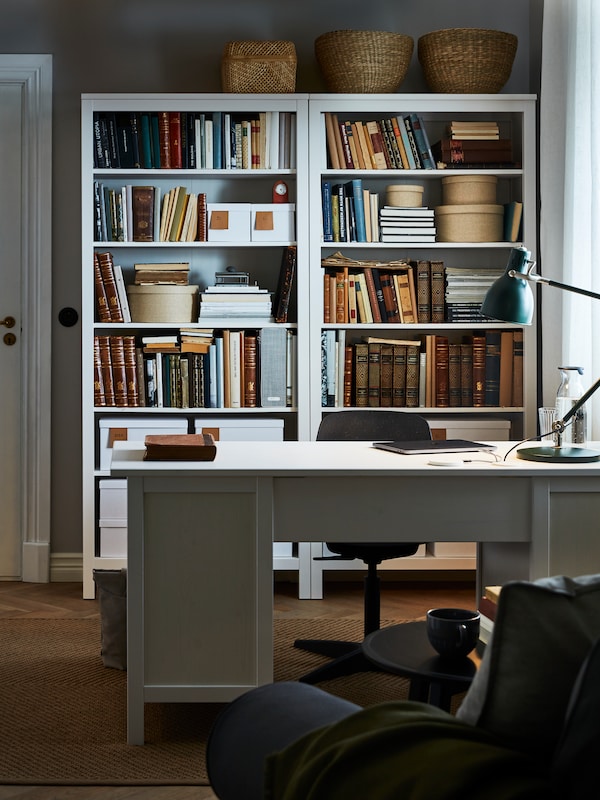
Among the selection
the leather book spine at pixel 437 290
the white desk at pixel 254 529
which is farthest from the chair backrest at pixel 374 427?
the leather book spine at pixel 437 290

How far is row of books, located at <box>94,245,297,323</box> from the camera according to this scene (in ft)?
13.3

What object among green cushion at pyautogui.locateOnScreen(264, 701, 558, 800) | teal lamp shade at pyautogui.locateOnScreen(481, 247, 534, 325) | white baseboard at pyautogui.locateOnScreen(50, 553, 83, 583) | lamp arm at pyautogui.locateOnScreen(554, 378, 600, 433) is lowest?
white baseboard at pyautogui.locateOnScreen(50, 553, 83, 583)

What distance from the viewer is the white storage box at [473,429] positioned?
4086 millimetres

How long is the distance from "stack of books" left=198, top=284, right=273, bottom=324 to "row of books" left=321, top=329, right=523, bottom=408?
0.31 metres

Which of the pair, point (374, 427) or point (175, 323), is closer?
point (374, 427)

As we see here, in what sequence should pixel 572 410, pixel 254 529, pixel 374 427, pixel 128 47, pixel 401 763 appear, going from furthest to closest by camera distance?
1. pixel 128 47
2. pixel 374 427
3. pixel 572 410
4. pixel 254 529
5. pixel 401 763

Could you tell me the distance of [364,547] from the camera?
9.51 ft

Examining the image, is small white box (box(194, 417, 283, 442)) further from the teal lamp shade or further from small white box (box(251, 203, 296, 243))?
the teal lamp shade

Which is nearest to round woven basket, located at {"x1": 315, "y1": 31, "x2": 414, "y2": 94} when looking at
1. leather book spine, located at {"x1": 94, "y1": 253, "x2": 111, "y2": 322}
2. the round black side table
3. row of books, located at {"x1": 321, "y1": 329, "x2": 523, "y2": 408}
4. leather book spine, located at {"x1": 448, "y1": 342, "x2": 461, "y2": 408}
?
row of books, located at {"x1": 321, "y1": 329, "x2": 523, "y2": 408}

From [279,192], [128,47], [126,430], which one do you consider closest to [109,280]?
[126,430]

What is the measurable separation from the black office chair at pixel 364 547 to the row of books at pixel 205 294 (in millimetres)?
902

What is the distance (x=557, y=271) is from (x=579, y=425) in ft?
4.44

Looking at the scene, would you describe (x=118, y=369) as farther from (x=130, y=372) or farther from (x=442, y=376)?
(x=442, y=376)

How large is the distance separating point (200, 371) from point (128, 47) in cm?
151
